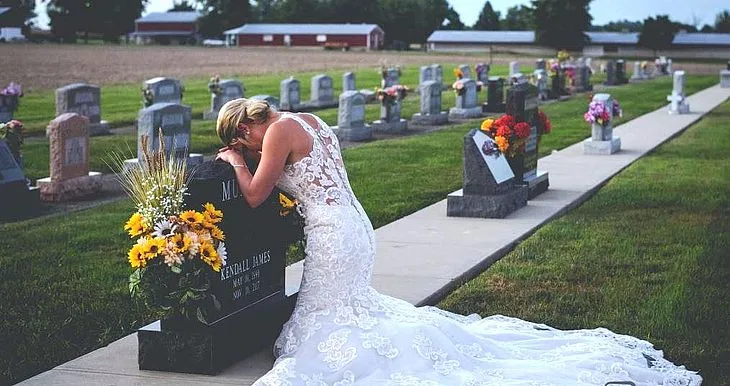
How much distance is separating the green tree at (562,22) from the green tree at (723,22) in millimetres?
26315

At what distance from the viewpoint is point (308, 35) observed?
131 meters

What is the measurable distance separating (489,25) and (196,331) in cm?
15225

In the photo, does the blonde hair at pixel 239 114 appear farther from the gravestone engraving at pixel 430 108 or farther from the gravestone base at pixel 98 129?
the gravestone engraving at pixel 430 108

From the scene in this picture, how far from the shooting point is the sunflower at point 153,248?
7176mm

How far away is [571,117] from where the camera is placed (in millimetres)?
32562

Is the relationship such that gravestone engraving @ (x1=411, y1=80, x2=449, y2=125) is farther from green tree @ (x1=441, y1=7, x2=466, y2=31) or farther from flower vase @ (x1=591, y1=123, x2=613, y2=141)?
green tree @ (x1=441, y1=7, x2=466, y2=31)

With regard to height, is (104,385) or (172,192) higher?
(172,192)

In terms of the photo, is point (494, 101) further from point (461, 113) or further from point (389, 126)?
point (389, 126)

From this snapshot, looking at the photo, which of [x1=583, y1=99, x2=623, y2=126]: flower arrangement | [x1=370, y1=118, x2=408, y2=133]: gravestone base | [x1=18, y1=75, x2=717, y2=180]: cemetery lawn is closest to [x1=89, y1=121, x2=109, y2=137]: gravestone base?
[x1=18, y1=75, x2=717, y2=180]: cemetery lawn

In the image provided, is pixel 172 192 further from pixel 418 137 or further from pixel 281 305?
pixel 418 137

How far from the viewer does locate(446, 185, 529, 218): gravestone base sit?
1390cm

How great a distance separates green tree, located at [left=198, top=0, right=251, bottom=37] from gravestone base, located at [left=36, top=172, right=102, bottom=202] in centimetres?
12628

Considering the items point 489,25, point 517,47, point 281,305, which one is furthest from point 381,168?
point 489,25

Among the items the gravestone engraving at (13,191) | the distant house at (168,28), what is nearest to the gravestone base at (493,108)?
the gravestone engraving at (13,191)
